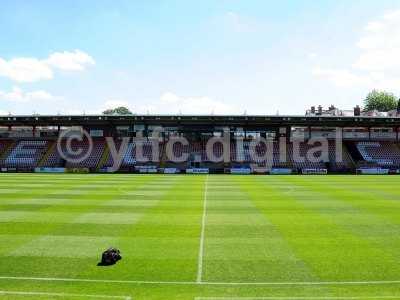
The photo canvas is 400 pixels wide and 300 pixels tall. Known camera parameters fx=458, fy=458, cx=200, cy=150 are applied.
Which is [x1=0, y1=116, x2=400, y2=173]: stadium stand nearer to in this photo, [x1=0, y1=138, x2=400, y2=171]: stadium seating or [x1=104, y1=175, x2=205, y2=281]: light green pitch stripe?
[x1=0, y1=138, x2=400, y2=171]: stadium seating

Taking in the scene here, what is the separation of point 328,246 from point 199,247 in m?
4.65

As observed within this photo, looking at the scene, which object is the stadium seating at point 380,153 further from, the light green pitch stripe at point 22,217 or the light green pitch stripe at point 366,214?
the light green pitch stripe at point 22,217

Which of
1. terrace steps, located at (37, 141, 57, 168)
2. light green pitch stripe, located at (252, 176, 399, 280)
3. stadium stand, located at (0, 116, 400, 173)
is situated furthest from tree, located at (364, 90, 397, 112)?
light green pitch stripe, located at (252, 176, 399, 280)

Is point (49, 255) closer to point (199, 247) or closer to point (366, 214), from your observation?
point (199, 247)

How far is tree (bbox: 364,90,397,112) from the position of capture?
14012 cm

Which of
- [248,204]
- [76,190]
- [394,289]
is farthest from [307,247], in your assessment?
[76,190]

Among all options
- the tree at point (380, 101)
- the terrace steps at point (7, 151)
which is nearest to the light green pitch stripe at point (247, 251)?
the terrace steps at point (7, 151)

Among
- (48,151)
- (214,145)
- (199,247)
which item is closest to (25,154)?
(48,151)

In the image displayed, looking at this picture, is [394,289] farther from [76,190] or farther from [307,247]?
[76,190]

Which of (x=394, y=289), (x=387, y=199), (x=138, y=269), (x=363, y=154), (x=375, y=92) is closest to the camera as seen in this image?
(x=394, y=289)

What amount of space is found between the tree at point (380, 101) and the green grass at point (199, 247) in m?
120

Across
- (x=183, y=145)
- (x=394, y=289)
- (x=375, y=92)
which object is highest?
(x=375, y=92)

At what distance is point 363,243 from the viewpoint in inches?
667

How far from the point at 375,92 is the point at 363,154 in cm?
8660
